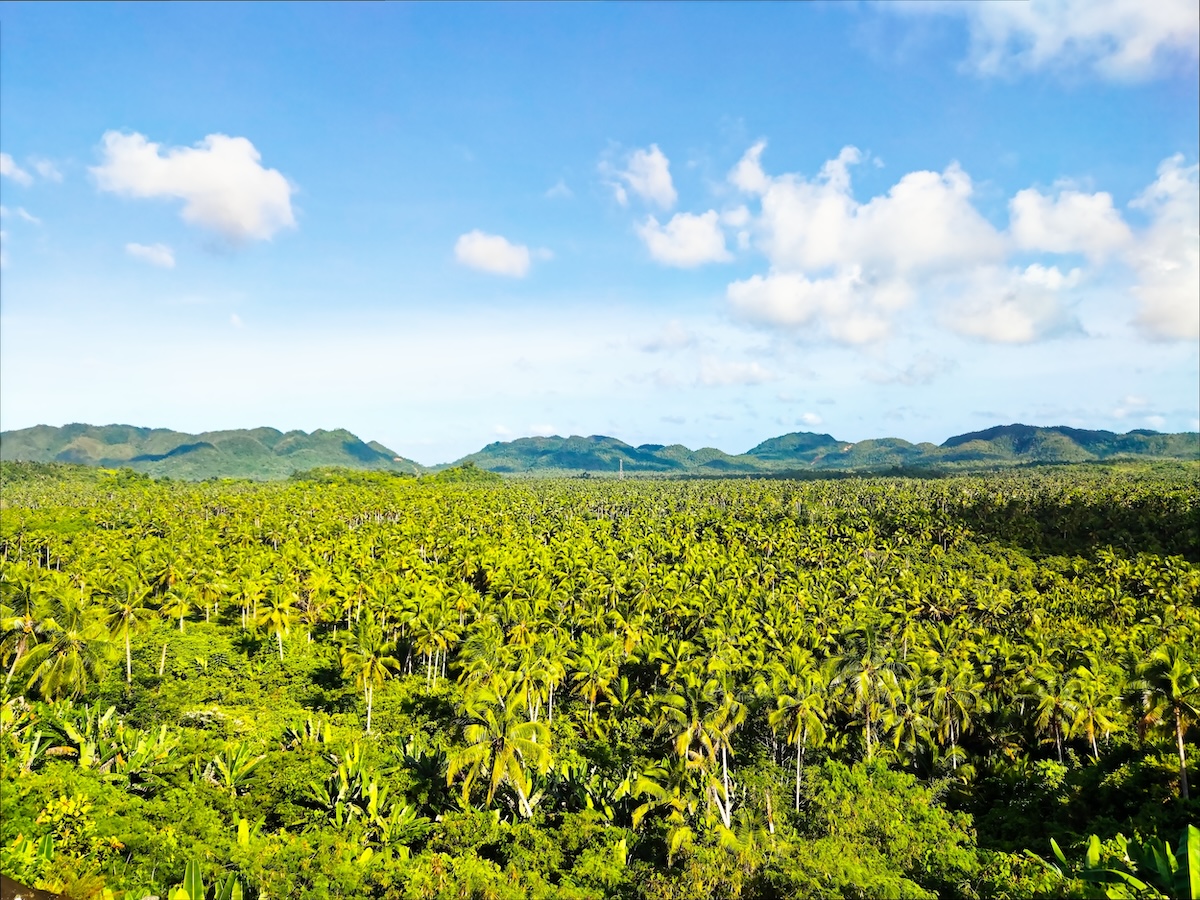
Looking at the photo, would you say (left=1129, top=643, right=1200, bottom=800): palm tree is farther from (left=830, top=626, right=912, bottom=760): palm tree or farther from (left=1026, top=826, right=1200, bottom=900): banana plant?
(left=1026, top=826, right=1200, bottom=900): banana plant

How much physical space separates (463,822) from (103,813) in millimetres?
18787

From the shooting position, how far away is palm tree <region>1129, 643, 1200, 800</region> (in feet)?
132

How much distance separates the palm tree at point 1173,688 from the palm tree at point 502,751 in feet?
125

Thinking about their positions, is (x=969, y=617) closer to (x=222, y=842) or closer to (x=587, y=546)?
(x=587, y=546)

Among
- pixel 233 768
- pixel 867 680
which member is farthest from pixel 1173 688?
pixel 233 768

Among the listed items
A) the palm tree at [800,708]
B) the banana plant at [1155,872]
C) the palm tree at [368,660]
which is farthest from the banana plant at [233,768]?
the banana plant at [1155,872]

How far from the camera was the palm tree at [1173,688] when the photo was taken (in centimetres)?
4009

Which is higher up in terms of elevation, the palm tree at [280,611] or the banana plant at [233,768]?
the palm tree at [280,611]

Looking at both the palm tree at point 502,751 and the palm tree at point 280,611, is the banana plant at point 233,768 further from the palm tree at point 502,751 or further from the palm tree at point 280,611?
the palm tree at point 280,611

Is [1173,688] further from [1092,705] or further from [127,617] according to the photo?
[127,617]

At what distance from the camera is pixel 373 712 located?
58.3 meters

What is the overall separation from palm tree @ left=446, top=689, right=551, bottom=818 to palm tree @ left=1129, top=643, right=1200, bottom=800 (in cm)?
3799

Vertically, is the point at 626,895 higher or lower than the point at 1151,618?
lower

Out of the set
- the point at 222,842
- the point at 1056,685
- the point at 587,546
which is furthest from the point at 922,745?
the point at 587,546
